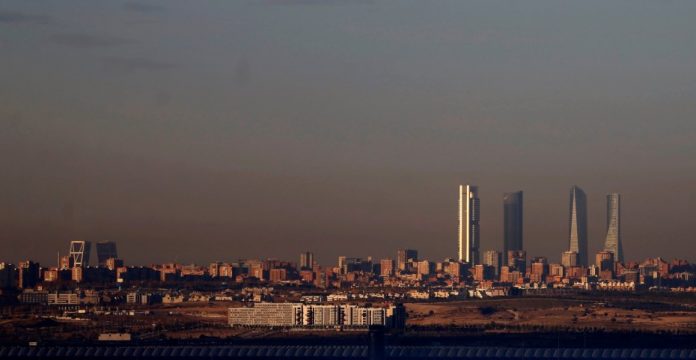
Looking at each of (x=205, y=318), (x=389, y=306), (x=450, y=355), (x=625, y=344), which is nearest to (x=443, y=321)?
(x=389, y=306)

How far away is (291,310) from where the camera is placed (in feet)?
502

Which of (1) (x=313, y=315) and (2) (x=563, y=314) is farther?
(2) (x=563, y=314)

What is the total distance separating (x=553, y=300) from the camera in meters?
177

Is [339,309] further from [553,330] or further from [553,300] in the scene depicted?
[553,300]

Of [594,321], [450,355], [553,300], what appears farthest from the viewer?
[553,300]

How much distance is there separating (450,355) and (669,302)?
227ft

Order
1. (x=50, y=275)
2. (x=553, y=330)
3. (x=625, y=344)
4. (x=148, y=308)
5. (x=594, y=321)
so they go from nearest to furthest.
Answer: (x=625, y=344), (x=553, y=330), (x=594, y=321), (x=148, y=308), (x=50, y=275)

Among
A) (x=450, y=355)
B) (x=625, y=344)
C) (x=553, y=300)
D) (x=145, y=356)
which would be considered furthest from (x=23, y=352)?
(x=553, y=300)

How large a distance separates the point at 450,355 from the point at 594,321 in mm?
46630

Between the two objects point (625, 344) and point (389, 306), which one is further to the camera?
point (389, 306)

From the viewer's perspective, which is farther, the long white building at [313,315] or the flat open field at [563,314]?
the flat open field at [563,314]

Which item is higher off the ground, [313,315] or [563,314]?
[563,314]

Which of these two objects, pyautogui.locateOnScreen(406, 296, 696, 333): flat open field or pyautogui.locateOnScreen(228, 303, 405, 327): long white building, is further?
pyautogui.locateOnScreen(406, 296, 696, 333): flat open field

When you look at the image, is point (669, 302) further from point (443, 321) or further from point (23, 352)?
point (23, 352)
